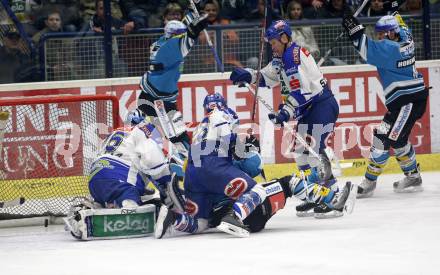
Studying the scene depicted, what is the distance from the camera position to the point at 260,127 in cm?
1094

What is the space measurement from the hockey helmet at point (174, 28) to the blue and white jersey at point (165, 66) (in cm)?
4

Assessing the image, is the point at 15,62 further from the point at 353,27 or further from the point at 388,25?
the point at 388,25

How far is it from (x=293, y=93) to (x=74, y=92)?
2627 millimetres

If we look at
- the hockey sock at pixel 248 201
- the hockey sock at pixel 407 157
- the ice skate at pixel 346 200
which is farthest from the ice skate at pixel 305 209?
the hockey sock at pixel 407 157

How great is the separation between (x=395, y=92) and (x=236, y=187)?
2474mm

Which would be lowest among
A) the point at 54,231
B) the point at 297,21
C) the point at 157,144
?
the point at 54,231

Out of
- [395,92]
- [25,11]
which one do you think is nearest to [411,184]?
[395,92]

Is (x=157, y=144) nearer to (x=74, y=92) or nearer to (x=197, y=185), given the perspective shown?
(x=197, y=185)

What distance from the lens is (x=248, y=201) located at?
25.0 feet

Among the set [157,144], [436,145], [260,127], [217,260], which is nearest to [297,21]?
[260,127]

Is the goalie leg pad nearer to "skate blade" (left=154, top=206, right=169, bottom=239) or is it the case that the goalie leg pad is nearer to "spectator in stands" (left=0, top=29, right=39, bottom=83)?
"skate blade" (left=154, top=206, right=169, bottom=239)

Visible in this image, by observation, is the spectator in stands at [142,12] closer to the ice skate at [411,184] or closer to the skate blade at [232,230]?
the ice skate at [411,184]

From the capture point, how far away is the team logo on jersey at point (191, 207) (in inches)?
309

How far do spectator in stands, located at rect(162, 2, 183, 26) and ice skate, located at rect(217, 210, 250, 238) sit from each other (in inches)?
149
